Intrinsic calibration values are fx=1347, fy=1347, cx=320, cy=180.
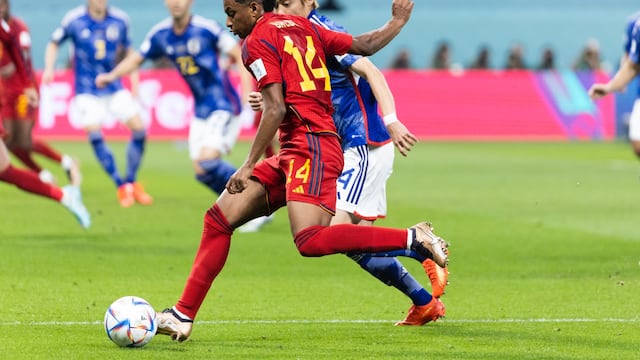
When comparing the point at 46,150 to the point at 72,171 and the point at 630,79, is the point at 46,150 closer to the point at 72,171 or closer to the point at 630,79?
the point at 72,171

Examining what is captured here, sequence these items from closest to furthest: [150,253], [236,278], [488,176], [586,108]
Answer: [236,278] → [150,253] → [488,176] → [586,108]

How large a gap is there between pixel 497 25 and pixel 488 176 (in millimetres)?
20882

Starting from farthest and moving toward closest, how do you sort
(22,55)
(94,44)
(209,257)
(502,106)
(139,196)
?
(502,106) → (94,44) → (139,196) → (22,55) → (209,257)

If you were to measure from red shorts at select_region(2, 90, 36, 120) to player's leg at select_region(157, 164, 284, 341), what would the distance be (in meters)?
7.95

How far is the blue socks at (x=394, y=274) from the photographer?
7.86 meters

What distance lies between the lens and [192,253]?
11594 mm

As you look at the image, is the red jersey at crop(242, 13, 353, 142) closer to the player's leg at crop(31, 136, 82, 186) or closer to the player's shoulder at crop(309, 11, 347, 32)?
the player's shoulder at crop(309, 11, 347, 32)

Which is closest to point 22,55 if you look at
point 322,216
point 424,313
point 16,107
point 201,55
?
point 201,55

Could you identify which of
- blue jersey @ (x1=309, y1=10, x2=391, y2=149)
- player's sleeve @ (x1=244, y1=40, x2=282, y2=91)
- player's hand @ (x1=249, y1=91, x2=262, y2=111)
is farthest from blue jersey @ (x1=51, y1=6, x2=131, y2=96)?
player's sleeve @ (x1=244, y1=40, x2=282, y2=91)

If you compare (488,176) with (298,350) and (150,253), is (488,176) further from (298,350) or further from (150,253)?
(298,350)

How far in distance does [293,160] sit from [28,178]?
5.20 metres

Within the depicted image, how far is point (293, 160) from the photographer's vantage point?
707 cm

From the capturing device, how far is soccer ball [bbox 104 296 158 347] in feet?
22.9

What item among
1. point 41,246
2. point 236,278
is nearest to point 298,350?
point 236,278
